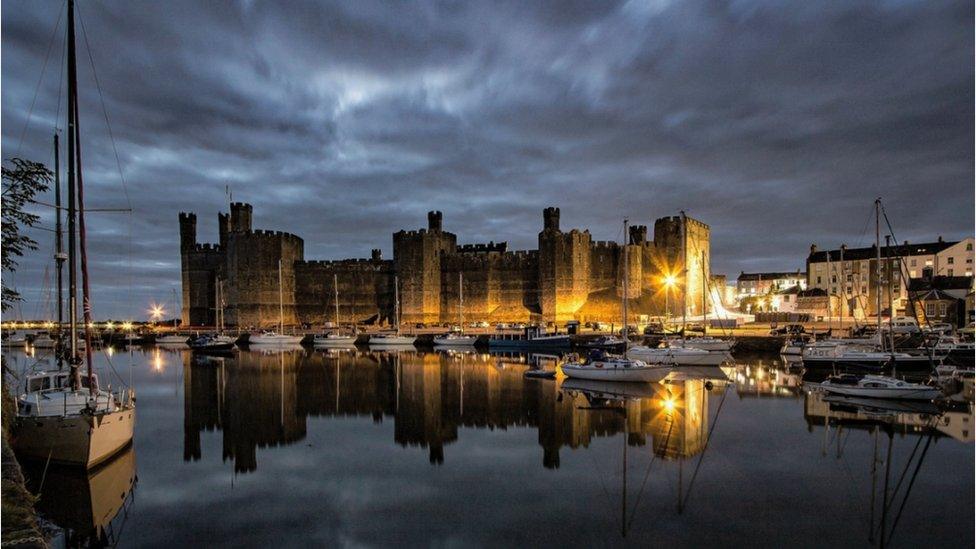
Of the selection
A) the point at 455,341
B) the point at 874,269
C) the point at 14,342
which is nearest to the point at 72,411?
the point at 455,341

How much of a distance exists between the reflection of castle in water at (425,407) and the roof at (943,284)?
116 ft

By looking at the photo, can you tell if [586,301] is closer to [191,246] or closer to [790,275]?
[191,246]

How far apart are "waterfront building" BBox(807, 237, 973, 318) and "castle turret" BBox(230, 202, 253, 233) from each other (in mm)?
49171

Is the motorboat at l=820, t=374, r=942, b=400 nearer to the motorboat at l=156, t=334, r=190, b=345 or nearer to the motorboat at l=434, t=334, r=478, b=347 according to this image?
the motorboat at l=434, t=334, r=478, b=347

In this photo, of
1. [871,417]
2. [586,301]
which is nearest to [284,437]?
[871,417]

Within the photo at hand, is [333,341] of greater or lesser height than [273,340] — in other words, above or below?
below

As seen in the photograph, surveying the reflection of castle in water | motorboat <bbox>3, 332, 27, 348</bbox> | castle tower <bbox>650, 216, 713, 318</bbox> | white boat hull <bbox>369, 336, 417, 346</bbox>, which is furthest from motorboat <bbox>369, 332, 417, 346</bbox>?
motorboat <bbox>3, 332, 27, 348</bbox>

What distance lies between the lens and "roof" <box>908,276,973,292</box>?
4256cm

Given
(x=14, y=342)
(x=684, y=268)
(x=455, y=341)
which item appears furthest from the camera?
(x=14, y=342)

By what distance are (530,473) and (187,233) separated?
50779 millimetres

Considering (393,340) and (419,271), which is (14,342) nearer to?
(419,271)

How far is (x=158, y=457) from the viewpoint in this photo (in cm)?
1154

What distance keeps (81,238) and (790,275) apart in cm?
8713

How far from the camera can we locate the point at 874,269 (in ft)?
170
